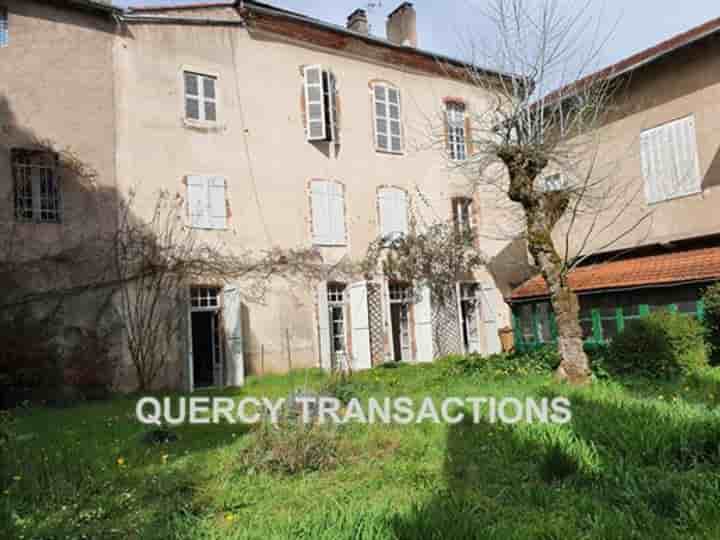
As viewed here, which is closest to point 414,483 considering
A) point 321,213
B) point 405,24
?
point 321,213

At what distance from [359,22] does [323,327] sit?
29.0ft

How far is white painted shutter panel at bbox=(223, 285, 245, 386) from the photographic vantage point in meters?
12.0

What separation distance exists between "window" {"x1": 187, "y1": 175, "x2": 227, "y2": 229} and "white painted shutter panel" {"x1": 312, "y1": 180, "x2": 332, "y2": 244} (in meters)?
2.24

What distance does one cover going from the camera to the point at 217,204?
12867 millimetres

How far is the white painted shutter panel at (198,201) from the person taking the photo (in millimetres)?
12562

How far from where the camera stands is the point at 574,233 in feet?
45.4

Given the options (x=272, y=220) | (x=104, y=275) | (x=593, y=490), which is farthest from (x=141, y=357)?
(x=593, y=490)

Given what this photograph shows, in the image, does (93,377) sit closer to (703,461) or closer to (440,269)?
(440,269)

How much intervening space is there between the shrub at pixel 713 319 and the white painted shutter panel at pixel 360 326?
7.00 m

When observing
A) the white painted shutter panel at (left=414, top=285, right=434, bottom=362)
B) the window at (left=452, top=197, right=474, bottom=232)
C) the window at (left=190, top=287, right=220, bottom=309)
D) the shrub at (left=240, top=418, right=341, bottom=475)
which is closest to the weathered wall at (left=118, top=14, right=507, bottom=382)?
the window at (left=190, top=287, right=220, bottom=309)

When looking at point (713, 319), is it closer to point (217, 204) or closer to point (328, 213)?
point (328, 213)

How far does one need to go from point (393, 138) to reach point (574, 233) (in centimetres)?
534

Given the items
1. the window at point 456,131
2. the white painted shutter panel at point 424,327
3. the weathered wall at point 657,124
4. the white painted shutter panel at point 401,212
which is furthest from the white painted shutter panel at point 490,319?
the window at point 456,131

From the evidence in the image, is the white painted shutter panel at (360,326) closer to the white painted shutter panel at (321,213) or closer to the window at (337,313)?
the window at (337,313)
